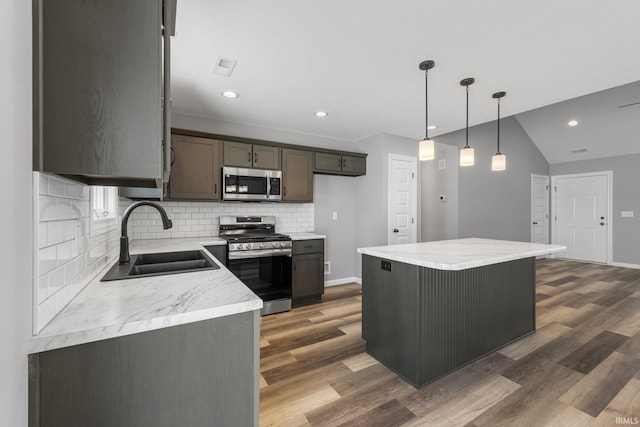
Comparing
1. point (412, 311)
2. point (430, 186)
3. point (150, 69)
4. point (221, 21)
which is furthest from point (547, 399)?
point (430, 186)

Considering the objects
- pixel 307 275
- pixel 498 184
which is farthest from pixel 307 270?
pixel 498 184

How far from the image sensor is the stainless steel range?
3.05 m

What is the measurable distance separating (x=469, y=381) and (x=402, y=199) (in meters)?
2.84

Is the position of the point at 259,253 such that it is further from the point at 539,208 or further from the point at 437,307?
the point at 539,208

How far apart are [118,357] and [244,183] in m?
2.69

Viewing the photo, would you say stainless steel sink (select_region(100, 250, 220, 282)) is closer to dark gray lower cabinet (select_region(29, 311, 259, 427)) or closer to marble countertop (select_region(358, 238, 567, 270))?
dark gray lower cabinet (select_region(29, 311, 259, 427))

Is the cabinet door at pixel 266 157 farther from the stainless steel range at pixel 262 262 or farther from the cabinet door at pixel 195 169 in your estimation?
the stainless steel range at pixel 262 262

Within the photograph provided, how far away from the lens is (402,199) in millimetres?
4379

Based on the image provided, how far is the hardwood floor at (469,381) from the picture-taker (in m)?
1.62

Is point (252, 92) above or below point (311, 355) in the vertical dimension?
above

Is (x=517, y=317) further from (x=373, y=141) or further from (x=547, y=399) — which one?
(x=373, y=141)

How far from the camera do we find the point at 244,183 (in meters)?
3.37

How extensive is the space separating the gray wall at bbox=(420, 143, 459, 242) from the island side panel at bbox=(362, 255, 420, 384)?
3.32 m

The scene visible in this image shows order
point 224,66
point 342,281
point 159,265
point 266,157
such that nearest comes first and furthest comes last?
1. point 159,265
2. point 224,66
3. point 266,157
4. point 342,281
